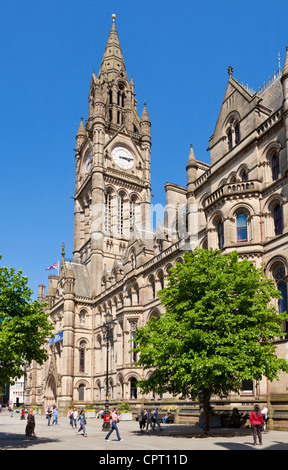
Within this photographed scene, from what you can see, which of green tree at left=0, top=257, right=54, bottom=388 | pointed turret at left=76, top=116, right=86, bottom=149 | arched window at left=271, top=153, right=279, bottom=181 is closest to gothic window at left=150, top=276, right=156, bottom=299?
arched window at left=271, top=153, right=279, bottom=181

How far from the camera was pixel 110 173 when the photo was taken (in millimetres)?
73875

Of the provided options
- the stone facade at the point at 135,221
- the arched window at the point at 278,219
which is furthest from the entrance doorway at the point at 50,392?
the arched window at the point at 278,219

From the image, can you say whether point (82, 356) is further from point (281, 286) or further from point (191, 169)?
point (281, 286)

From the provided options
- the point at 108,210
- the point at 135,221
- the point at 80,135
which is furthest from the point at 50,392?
the point at 80,135

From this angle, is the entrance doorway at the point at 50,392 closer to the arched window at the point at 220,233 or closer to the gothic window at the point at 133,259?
the gothic window at the point at 133,259

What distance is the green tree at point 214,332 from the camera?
23.4 m

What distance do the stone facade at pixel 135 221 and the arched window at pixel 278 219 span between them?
0.22ft

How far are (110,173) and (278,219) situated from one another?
45224 mm

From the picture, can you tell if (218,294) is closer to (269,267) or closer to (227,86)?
(269,267)

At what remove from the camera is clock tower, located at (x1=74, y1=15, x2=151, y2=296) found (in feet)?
233

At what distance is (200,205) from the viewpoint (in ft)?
139

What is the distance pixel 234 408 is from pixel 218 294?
394 inches

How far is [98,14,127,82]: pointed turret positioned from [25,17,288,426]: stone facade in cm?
25

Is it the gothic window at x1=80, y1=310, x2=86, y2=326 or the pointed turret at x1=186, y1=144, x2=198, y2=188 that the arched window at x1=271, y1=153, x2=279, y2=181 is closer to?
the pointed turret at x1=186, y1=144, x2=198, y2=188
